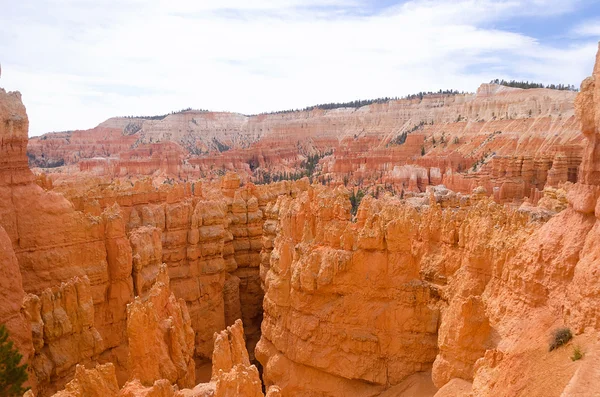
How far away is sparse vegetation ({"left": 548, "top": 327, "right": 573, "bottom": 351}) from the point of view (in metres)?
7.64

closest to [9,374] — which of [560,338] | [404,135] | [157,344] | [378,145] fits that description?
[157,344]

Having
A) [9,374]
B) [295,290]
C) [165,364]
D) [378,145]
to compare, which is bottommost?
[295,290]

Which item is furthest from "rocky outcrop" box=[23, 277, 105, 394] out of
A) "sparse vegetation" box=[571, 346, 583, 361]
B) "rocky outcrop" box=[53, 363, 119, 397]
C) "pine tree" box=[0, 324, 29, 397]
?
"sparse vegetation" box=[571, 346, 583, 361]

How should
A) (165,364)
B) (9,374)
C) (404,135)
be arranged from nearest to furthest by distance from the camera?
(9,374) → (165,364) → (404,135)

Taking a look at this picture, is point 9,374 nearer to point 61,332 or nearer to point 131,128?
point 61,332

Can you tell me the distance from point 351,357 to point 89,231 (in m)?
8.46

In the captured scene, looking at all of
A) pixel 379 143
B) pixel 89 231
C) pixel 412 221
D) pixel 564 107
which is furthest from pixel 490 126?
pixel 89 231

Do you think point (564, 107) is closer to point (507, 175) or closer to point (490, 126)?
point (490, 126)

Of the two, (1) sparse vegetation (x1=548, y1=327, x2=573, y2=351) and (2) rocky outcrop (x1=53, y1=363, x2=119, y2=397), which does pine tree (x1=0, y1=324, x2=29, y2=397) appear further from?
(1) sparse vegetation (x1=548, y1=327, x2=573, y2=351)

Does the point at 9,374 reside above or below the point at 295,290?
above

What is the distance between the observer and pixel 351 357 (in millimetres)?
13805

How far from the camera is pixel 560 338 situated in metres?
7.68

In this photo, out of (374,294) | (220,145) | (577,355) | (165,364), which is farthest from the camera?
(220,145)

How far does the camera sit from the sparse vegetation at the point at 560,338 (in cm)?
764
